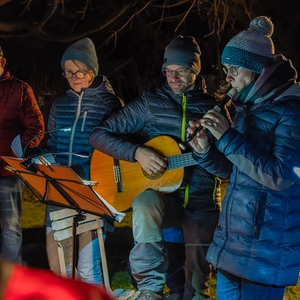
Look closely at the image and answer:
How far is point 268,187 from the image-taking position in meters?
2.21

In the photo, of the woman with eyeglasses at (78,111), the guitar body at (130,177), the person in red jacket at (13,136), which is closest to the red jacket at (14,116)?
the person in red jacket at (13,136)

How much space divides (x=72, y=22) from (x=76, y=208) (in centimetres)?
336

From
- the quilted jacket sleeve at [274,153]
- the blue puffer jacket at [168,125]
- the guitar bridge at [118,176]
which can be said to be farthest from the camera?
the guitar bridge at [118,176]

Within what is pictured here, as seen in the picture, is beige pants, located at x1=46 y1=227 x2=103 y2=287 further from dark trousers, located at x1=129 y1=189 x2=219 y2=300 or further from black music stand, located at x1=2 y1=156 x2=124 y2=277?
dark trousers, located at x1=129 y1=189 x2=219 y2=300

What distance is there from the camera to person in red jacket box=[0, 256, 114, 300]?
2.60 ft

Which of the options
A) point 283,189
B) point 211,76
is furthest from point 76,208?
point 211,76

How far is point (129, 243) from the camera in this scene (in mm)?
4930

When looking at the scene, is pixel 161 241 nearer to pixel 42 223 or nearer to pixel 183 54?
pixel 183 54

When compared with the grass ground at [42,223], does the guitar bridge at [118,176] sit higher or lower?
higher

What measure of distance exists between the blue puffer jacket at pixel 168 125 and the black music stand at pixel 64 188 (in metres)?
0.69

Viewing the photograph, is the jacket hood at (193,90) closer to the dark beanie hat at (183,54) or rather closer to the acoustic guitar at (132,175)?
the dark beanie hat at (183,54)

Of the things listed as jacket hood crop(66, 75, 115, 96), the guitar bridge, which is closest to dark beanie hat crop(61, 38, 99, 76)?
jacket hood crop(66, 75, 115, 96)

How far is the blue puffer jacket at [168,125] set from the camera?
309 centimetres

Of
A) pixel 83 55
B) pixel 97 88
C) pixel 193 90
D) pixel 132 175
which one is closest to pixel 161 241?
pixel 132 175
